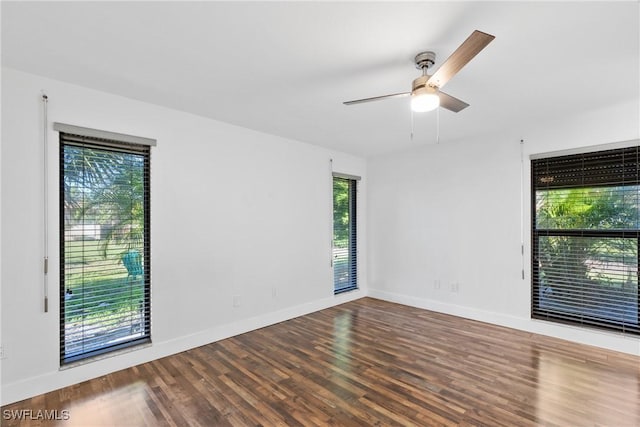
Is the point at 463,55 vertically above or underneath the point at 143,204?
above

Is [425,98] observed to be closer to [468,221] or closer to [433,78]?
[433,78]

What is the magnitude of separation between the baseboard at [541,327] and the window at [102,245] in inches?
143

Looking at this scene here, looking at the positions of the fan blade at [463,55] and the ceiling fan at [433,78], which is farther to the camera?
the ceiling fan at [433,78]

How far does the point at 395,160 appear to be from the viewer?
4969 mm

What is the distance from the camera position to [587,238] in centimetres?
328

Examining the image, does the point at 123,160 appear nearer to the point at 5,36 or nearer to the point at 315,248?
the point at 5,36

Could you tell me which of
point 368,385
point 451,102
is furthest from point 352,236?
point 451,102

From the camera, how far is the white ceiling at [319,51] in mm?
1651

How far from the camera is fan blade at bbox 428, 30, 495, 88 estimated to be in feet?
4.90

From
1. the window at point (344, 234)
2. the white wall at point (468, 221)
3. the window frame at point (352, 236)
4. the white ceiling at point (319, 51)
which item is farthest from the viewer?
the window frame at point (352, 236)

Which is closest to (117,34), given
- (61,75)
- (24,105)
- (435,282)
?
(61,75)

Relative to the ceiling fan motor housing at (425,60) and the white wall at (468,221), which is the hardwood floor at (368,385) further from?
the ceiling fan motor housing at (425,60)

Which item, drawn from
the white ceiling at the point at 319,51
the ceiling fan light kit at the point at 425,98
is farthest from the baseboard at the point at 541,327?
the ceiling fan light kit at the point at 425,98

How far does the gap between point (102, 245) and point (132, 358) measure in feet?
3.51
